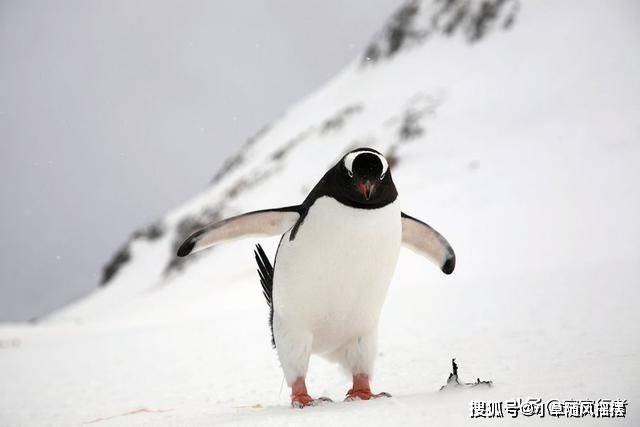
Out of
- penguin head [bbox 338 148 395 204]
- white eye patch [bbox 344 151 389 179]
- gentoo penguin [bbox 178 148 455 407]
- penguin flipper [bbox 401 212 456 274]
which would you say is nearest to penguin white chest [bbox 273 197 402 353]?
gentoo penguin [bbox 178 148 455 407]

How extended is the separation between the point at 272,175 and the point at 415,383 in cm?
2224

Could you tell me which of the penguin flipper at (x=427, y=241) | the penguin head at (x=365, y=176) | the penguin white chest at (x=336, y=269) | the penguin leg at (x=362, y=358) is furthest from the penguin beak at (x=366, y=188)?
the penguin leg at (x=362, y=358)

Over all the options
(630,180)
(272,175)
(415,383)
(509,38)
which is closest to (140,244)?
(272,175)

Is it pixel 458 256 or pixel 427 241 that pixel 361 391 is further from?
pixel 458 256

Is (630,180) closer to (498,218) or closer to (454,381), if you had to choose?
(498,218)

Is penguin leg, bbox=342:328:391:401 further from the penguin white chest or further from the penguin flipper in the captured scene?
the penguin flipper

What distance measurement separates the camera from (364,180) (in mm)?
3113

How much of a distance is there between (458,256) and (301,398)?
8.79 m

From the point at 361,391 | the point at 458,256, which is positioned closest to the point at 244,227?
the point at 361,391

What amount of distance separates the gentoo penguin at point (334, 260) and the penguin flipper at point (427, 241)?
50 centimetres

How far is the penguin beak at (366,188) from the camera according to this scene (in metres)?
3.10

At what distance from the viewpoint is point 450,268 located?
13.1ft

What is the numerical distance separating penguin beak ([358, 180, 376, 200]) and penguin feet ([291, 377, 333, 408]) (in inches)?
52.2

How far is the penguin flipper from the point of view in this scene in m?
4.02
